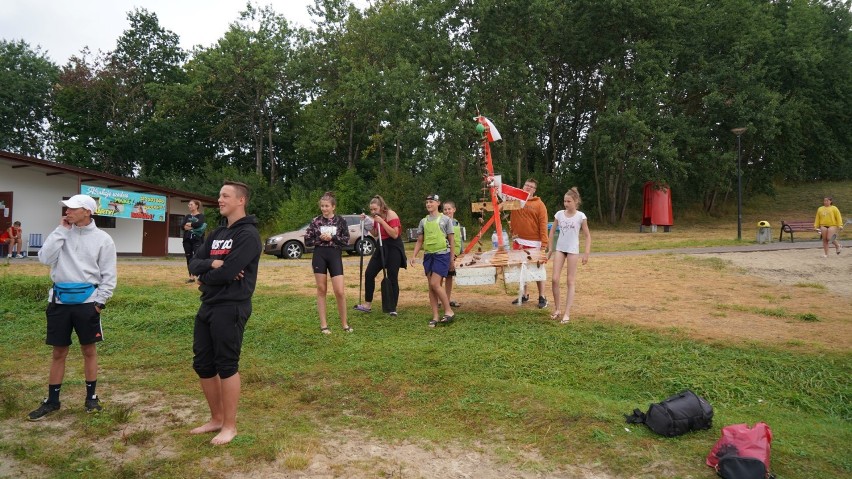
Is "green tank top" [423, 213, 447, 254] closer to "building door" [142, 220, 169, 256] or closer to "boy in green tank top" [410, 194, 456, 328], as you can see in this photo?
"boy in green tank top" [410, 194, 456, 328]

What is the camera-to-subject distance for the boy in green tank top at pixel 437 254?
761cm

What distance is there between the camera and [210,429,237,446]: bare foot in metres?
3.79

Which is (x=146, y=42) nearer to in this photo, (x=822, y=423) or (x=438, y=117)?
(x=438, y=117)

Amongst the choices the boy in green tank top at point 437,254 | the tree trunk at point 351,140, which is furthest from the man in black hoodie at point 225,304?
the tree trunk at point 351,140

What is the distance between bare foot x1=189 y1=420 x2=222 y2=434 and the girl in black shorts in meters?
3.11

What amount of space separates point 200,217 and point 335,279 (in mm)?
5207

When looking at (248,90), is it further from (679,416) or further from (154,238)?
(679,416)

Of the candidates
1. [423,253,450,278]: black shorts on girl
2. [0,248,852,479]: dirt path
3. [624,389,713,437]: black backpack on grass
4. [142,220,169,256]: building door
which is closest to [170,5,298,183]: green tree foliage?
[142,220,169,256]: building door

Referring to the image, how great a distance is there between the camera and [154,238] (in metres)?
25.5

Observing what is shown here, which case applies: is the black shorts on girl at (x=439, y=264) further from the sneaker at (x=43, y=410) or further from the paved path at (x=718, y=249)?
the paved path at (x=718, y=249)

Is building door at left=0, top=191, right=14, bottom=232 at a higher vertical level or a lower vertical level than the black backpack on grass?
higher

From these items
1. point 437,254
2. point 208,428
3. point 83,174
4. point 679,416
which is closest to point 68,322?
point 208,428

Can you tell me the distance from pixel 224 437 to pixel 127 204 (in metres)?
22.4

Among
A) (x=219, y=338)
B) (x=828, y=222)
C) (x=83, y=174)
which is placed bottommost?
(x=219, y=338)
